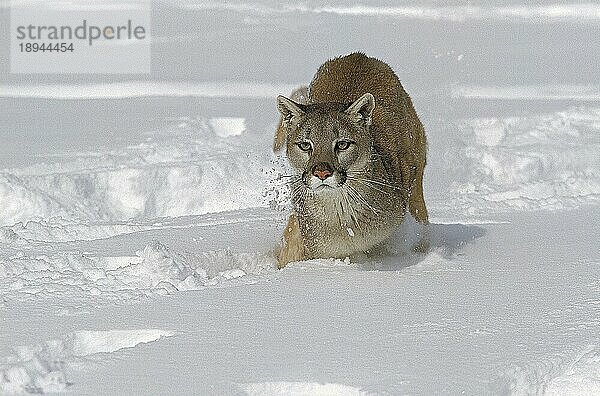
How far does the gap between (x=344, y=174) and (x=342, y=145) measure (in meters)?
0.17

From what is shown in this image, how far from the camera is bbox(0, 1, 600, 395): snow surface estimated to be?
4.36m

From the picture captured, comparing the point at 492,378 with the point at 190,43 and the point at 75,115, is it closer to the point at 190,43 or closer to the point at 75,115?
the point at 75,115

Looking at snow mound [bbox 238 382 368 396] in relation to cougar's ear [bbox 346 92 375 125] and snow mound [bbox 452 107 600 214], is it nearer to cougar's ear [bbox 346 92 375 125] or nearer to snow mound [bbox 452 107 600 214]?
cougar's ear [bbox 346 92 375 125]

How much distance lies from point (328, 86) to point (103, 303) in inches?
93.1

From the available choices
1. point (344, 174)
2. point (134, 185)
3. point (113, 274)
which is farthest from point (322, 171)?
point (134, 185)

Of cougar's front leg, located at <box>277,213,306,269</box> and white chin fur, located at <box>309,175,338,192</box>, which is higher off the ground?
white chin fur, located at <box>309,175,338,192</box>

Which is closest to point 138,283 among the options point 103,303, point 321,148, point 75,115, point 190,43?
point 103,303

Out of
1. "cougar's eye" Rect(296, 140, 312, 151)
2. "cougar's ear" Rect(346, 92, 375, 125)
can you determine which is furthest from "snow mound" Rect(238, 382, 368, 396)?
"cougar's ear" Rect(346, 92, 375, 125)

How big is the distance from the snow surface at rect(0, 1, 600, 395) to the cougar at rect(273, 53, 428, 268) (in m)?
0.18

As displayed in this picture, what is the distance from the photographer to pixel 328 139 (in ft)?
19.6

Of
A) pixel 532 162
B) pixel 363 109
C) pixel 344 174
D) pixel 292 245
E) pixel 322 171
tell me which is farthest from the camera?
pixel 532 162

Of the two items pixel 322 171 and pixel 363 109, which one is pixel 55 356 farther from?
pixel 363 109

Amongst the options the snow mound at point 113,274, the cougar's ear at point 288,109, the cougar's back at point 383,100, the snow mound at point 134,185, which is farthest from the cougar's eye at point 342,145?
the snow mound at point 134,185

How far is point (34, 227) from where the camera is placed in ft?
22.7
